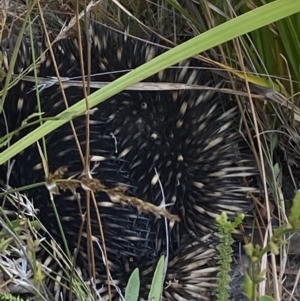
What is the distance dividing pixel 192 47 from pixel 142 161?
57 centimetres

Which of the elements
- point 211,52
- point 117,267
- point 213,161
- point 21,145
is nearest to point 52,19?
point 211,52

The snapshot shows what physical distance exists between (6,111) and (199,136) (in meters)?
0.43

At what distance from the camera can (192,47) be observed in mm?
850

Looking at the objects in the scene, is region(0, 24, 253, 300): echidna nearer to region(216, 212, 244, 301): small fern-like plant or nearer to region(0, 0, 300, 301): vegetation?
region(0, 0, 300, 301): vegetation

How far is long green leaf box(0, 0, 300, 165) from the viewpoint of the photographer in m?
0.85

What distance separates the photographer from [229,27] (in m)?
0.85

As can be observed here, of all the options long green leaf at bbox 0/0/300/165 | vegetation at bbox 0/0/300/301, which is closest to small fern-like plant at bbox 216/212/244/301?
long green leaf at bbox 0/0/300/165

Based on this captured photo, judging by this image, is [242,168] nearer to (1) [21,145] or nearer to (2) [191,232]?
(2) [191,232]

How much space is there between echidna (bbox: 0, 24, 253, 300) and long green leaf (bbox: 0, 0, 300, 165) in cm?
41

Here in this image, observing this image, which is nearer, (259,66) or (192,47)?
(192,47)

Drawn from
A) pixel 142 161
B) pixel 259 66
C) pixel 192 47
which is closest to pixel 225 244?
pixel 192 47

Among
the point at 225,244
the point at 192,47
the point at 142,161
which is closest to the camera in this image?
the point at 225,244

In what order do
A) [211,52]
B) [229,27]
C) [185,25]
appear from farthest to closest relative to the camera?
[185,25], [211,52], [229,27]

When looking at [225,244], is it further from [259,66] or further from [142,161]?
[259,66]
